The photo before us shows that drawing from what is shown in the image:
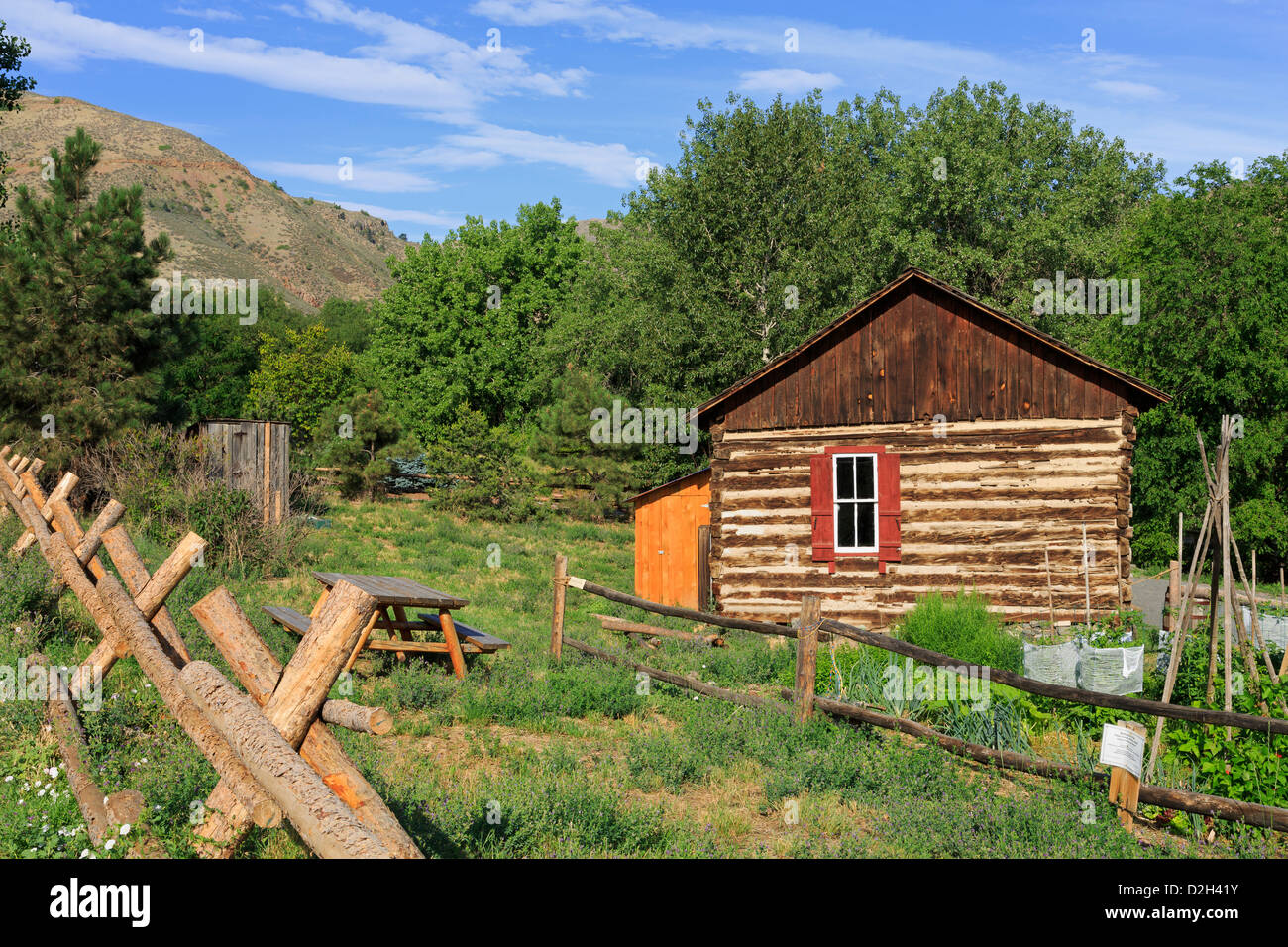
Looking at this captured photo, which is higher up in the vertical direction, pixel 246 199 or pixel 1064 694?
pixel 246 199

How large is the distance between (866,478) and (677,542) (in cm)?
534

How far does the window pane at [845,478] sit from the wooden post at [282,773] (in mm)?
11720

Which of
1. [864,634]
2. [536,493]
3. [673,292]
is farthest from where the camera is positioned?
[536,493]

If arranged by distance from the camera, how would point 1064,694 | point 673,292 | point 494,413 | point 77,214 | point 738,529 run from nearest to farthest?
1. point 1064,694
2. point 738,529
3. point 77,214
4. point 673,292
5. point 494,413

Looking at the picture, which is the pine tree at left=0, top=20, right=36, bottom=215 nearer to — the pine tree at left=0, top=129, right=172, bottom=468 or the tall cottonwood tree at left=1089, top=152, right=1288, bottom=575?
the pine tree at left=0, top=129, right=172, bottom=468

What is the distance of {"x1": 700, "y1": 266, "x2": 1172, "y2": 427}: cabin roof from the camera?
13.1 m

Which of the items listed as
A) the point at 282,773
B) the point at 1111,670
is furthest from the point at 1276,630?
the point at 282,773

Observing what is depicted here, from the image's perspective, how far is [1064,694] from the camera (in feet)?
20.5

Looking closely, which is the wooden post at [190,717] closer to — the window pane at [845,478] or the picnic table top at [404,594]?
the picnic table top at [404,594]

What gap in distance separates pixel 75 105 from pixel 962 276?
205 m

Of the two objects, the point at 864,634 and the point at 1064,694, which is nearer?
the point at 1064,694

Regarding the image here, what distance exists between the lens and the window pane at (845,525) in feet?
47.5
